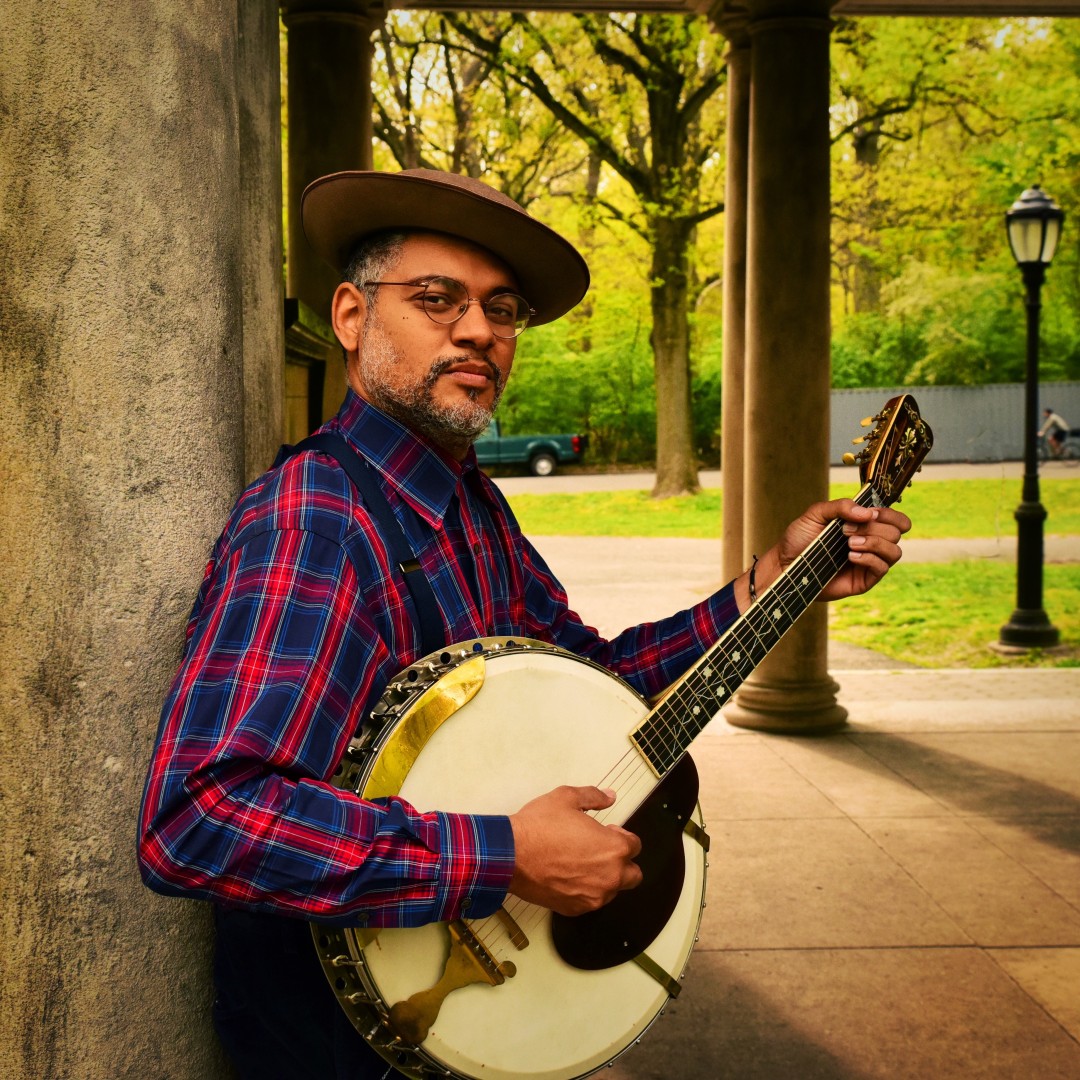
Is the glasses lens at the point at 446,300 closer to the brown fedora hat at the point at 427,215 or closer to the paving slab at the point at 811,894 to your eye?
the brown fedora hat at the point at 427,215

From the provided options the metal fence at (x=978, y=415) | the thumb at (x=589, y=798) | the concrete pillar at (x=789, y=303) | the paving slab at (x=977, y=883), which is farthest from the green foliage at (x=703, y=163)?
the thumb at (x=589, y=798)

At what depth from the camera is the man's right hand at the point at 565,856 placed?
167 centimetres

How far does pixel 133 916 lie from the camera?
186cm

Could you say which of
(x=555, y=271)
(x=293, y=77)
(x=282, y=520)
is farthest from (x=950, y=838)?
(x=293, y=77)

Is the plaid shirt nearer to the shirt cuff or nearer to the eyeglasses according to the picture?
the shirt cuff

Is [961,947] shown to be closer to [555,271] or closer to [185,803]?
[555,271]

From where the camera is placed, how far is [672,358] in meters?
21.9

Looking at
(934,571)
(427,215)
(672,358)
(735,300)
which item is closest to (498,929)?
(427,215)

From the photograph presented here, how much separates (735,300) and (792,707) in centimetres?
263

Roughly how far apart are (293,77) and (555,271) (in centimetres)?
533

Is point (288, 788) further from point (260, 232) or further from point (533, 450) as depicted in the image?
point (533, 450)

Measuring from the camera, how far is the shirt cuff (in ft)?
5.32

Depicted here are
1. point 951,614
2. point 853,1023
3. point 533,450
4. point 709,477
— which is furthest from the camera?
point 533,450

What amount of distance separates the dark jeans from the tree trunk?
20.1 meters
